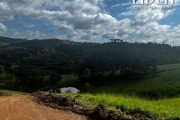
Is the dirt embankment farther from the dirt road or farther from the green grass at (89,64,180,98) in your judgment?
the green grass at (89,64,180,98)

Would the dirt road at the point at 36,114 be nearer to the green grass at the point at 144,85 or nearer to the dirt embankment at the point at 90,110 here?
the dirt embankment at the point at 90,110

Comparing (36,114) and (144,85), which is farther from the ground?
(36,114)

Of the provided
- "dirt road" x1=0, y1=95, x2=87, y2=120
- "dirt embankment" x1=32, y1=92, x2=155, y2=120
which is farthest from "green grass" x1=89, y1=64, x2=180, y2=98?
"dirt road" x1=0, y1=95, x2=87, y2=120

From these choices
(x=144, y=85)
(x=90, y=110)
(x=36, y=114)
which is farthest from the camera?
(x=144, y=85)

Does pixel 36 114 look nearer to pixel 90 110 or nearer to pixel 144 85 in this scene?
pixel 90 110

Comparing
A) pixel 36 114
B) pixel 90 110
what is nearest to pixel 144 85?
pixel 90 110

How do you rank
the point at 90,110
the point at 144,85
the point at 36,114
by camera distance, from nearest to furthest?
the point at 90,110, the point at 36,114, the point at 144,85

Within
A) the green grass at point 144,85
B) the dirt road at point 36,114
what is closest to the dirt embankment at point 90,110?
the dirt road at point 36,114

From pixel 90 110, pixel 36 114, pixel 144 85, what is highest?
pixel 90 110

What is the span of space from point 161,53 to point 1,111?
19222 centimetres

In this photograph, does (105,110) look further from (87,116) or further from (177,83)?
(177,83)

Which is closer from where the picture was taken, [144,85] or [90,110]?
[90,110]

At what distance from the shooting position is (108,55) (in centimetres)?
15175

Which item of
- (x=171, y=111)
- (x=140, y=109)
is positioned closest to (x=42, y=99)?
(x=140, y=109)
